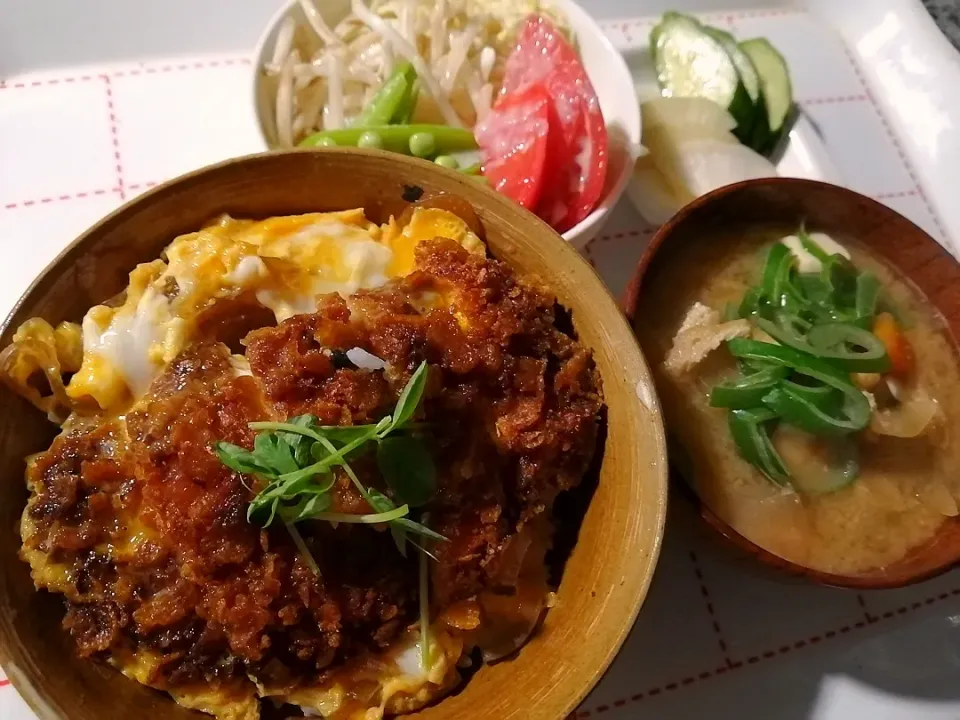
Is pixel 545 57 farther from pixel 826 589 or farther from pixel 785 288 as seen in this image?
pixel 826 589

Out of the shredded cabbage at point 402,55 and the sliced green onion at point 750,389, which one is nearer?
the sliced green onion at point 750,389

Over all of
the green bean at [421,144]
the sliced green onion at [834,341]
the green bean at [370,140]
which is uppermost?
the green bean at [370,140]

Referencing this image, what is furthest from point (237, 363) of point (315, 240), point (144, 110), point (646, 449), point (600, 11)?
point (600, 11)

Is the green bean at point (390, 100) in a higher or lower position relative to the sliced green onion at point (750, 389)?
higher

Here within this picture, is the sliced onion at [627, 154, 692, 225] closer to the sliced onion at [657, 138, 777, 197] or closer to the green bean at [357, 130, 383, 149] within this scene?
the sliced onion at [657, 138, 777, 197]

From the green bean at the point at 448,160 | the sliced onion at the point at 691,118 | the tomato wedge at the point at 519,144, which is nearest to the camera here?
the tomato wedge at the point at 519,144

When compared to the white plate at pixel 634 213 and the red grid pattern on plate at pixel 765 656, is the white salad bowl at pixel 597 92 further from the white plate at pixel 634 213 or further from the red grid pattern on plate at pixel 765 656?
the red grid pattern on plate at pixel 765 656

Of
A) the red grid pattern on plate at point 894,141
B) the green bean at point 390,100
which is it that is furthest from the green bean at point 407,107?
the red grid pattern on plate at point 894,141

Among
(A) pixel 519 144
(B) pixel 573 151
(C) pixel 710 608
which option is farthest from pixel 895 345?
(A) pixel 519 144
